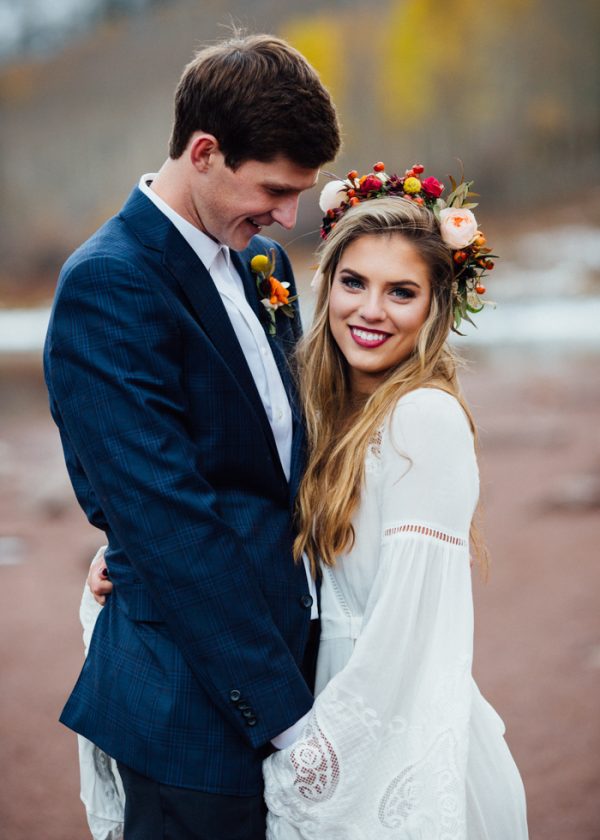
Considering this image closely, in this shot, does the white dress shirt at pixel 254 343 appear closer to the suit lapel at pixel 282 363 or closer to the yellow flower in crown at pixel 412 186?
the suit lapel at pixel 282 363

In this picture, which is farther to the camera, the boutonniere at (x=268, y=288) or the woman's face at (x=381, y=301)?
the boutonniere at (x=268, y=288)

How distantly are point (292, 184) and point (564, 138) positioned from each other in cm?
840

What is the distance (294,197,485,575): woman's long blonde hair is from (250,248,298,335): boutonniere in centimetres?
8

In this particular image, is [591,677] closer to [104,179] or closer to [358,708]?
[358,708]

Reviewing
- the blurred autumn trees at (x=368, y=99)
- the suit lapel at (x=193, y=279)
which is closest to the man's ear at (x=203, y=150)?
the suit lapel at (x=193, y=279)

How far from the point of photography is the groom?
1.39 meters

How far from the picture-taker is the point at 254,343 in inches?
66.4

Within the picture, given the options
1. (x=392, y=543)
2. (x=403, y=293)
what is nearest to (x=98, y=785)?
(x=392, y=543)

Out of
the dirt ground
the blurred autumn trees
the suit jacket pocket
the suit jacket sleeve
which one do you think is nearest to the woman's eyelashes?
the suit jacket sleeve

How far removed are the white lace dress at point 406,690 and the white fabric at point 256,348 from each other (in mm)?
222

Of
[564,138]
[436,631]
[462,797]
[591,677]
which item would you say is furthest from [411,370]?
[564,138]

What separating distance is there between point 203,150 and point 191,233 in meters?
0.14

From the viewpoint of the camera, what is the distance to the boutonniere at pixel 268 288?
71.4 inches

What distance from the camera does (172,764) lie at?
1.47 metres
